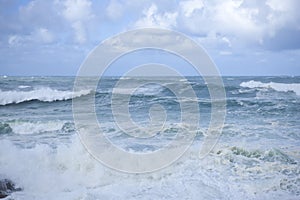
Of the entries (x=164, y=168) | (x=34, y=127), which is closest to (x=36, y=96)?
(x=34, y=127)

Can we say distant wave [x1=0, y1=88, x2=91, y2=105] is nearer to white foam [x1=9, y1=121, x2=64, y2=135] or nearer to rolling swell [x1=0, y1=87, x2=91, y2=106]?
rolling swell [x1=0, y1=87, x2=91, y2=106]

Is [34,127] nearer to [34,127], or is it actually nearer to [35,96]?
[34,127]

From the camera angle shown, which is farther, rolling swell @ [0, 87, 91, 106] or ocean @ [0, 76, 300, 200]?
rolling swell @ [0, 87, 91, 106]

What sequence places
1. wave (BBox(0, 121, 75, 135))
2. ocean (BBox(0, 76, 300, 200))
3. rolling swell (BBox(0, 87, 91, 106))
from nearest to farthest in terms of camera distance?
ocean (BBox(0, 76, 300, 200)), wave (BBox(0, 121, 75, 135)), rolling swell (BBox(0, 87, 91, 106))

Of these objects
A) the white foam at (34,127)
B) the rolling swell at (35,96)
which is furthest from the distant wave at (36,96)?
the white foam at (34,127)

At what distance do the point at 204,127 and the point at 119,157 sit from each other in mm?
3690

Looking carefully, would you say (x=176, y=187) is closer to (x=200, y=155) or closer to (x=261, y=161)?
(x=200, y=155)

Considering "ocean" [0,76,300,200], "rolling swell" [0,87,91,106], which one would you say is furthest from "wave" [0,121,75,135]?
"rolling swell" [0,87,91,106]

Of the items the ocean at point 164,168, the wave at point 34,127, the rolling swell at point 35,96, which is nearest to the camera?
the ocean at point 164,168

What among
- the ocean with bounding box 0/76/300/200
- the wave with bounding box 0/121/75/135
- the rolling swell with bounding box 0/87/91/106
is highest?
A: the rolling swell with bounding box 0/87/91/106

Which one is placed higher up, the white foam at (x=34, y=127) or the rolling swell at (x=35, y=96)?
the rolling swell at (x=35, y=96)

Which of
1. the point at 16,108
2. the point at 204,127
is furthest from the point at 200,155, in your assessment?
the point at 16,108

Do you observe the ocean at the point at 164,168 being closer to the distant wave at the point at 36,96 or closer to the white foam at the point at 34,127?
the white foam at the point at 34,127

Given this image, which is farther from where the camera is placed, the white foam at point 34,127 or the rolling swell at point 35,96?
the rolling swell at point 35,96
